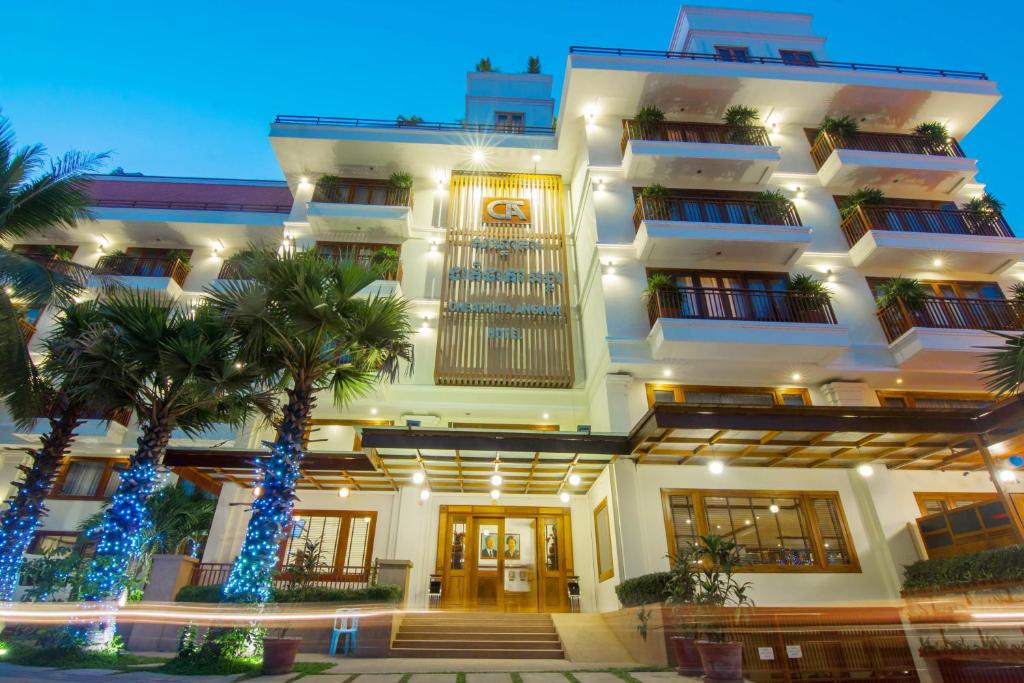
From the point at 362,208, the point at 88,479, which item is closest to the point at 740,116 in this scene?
the point at 362,208

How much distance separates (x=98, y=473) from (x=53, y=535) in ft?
6.29

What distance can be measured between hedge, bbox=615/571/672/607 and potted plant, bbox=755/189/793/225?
995 centimetres

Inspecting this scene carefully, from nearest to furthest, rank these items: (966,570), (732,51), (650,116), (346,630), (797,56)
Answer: (966,570) → (346,630) → (650,116) → (797,56) → (732,51)

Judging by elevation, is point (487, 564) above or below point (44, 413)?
below

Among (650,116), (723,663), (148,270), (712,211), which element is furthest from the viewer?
(148,270)

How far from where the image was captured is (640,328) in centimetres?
1254

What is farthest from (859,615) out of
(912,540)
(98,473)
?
(98,473)

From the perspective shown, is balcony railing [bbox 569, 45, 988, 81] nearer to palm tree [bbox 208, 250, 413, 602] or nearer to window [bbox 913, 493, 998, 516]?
palm tree [bbox 208, 250, 413, 602]

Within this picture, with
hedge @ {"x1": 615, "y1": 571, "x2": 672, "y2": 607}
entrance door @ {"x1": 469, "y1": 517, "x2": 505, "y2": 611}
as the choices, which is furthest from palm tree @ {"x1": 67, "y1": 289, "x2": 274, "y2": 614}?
hedge @ {"x1": 615, "y1": 571, "x2": 672, "y2": 607}

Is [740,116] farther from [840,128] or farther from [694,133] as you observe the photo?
[840,128]

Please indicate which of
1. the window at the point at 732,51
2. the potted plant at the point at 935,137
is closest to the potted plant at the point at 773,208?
the potted plant at the point at 935,137

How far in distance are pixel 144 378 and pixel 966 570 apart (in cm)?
1447

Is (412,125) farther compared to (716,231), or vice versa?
(412,125)

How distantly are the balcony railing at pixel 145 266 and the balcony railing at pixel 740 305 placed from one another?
16.1 meters
